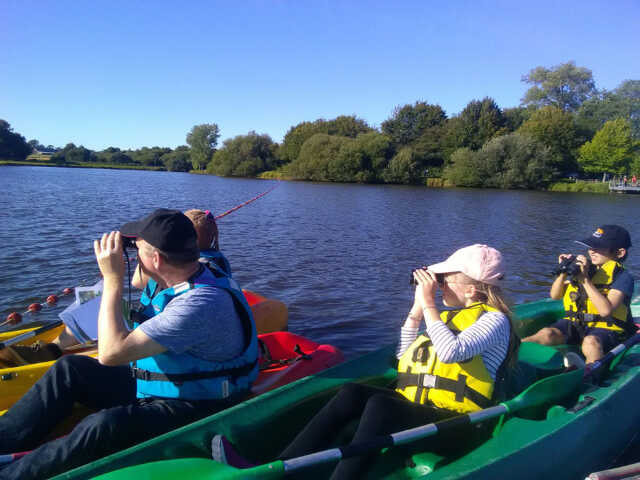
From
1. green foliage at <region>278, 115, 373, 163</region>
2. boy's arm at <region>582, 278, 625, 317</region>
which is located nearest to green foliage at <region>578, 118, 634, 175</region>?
green foliage at <region>278, 115, 373, 163</region>

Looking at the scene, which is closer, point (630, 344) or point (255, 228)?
point (630, 344)

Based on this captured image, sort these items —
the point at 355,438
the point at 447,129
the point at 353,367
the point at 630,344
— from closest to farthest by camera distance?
the point at 355,438 → the point at 353,367 → the point at 630,344 → the point at 447,129

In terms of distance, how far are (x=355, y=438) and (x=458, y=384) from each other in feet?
2.25

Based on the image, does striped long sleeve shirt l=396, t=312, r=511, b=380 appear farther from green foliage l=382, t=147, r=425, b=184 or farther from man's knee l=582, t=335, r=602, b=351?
green foliage l=382, t=147, r=425, b=184

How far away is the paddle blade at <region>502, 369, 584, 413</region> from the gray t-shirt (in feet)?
5.66

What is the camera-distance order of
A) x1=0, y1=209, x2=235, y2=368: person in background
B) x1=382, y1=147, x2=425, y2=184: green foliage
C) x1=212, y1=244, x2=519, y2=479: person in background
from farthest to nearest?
x1=382, y1=147, x2=425, y2=184: green foliage < x1=0, y1=209, x2=235, y2=368: person in background < x1=212, y1=244, x2=519, y2=479: person in background

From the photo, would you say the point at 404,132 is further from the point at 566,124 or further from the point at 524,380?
the point at 524,380

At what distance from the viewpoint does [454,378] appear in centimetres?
264

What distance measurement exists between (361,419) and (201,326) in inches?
37.8

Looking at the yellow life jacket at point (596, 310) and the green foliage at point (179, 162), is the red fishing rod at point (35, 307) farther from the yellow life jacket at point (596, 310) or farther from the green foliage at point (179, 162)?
the green foliage at point (179, 162)

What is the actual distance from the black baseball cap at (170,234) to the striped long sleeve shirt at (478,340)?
4.45 ft

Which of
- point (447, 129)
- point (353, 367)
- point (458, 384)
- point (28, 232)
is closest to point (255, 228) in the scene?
point (28, 232)

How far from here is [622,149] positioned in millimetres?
47375

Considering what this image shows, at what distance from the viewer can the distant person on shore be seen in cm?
425
